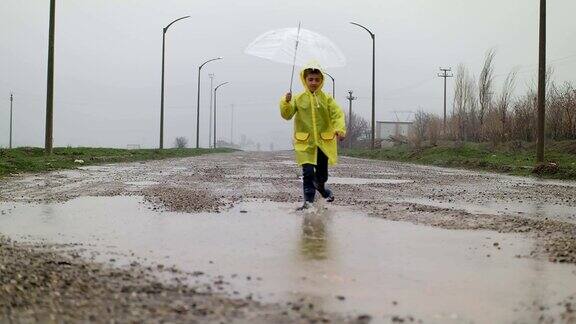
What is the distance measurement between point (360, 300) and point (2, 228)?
4278 mm

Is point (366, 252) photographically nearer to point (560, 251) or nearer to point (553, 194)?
point (560, 251)

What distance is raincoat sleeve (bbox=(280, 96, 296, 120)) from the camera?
26.8 feet

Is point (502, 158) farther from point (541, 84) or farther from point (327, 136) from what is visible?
point (327, 136)

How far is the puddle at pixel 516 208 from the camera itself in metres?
8.12

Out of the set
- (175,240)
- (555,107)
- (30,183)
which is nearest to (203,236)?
(175,240)

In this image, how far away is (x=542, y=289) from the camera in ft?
13.0

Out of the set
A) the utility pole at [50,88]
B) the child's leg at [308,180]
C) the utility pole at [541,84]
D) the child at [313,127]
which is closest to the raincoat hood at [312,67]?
the child at [313,127]

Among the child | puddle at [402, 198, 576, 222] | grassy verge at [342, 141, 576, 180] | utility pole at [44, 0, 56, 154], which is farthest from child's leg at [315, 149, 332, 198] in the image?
utility pole at [44, 0, 56, 154]

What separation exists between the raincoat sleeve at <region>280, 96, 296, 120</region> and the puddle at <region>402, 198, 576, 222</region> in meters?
2.53

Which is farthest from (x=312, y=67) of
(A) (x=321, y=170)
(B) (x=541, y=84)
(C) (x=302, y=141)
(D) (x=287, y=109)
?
(B) (x=541, y=84)

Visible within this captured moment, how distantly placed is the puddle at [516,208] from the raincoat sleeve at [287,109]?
253 cm

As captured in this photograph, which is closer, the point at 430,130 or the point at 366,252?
the point at 366,252

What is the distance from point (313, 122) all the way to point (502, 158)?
19.8 meters

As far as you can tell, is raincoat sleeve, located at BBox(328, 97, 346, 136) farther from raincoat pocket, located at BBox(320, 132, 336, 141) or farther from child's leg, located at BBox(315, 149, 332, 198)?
child's leg, located at BBox(315, 149, 332, 198)
